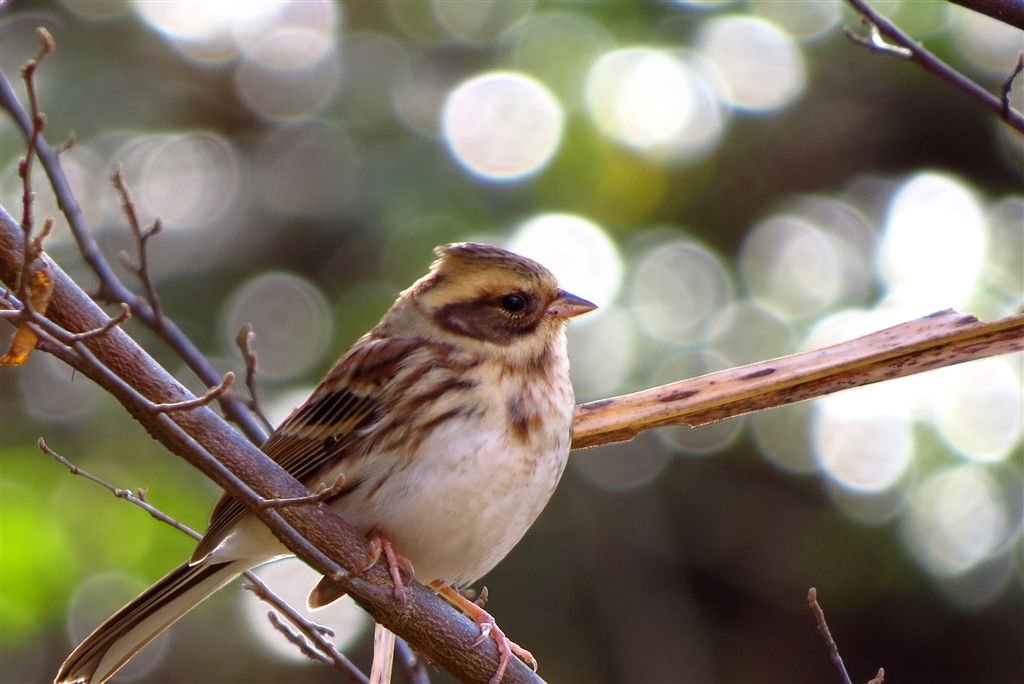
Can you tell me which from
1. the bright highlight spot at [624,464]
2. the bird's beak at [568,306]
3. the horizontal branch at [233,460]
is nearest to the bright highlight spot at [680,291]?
the bright highlight spot at [624,464]

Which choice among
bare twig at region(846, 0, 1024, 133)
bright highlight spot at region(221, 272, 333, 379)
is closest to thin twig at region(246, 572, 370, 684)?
bare twig at region(846, 0, 1024, 133)

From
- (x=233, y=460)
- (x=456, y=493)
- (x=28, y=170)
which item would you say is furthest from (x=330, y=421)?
(x=28, y=170)

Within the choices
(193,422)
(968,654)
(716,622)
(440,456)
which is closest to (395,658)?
(440,456)

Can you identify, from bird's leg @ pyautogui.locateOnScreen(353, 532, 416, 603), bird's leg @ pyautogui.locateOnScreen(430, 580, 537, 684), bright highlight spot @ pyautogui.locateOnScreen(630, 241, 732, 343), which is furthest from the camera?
bright highlight spot @ pyautogui.locateOnScreen(630, 241, 732, 343)

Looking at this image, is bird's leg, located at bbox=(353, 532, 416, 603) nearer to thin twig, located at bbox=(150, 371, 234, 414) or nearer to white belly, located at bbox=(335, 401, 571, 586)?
white belly, located at bbox=(335, 401, 571, 586)

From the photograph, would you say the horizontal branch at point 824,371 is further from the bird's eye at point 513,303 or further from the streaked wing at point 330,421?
the streaked wing at point 330,421
